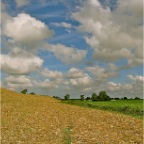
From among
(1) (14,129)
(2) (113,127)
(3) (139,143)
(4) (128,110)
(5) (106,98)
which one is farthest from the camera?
(5) (106,98)

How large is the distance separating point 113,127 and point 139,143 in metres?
8.62

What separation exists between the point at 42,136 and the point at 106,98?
10912cm

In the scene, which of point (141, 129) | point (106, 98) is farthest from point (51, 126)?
point (106, 98)

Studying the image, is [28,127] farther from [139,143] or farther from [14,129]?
[139,143]

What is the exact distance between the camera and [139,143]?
23734 millimetres

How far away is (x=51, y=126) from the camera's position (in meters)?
30.7

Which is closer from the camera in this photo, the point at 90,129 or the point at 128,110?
the point at 90,129

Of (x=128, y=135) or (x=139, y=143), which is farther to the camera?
(x=128, y=135)

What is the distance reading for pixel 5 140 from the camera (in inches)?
889

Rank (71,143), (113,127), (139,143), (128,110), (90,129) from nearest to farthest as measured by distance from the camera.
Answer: (71,143), (139,143), (90,129), (113,127), (128,110)

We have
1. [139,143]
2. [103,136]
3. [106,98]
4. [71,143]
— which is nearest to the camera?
[71,143]

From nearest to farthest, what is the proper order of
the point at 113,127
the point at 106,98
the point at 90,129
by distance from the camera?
1. the point at 90,129
2. the point at 113,127
3. the point at 106,98

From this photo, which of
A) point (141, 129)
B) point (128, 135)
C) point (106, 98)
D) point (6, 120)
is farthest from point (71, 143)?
point (106, 98)

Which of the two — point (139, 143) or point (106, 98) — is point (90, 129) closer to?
point (139, 143)
